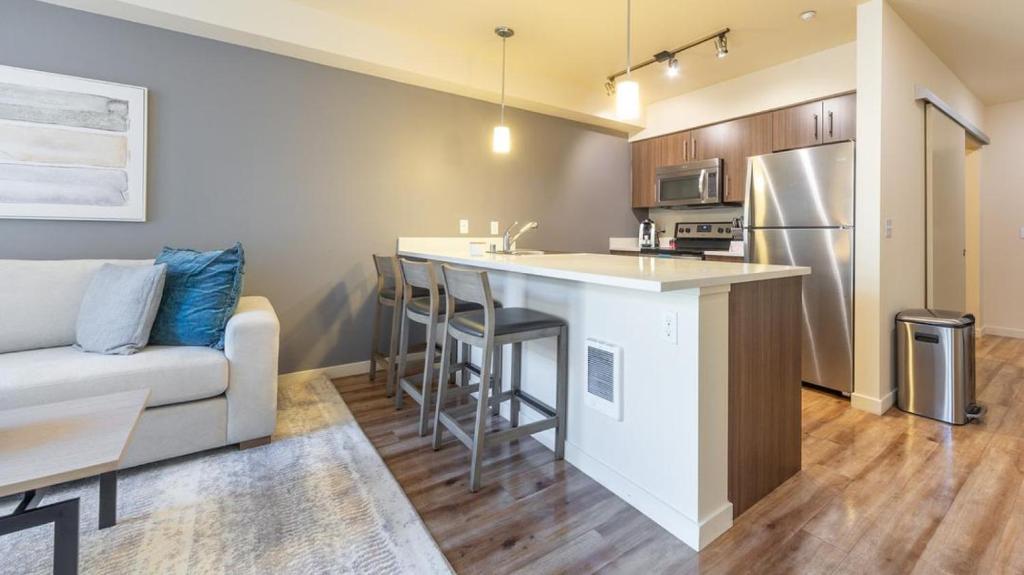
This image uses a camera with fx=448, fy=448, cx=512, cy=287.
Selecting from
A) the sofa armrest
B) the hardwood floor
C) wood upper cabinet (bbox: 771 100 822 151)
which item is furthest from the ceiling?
the sofa armrest

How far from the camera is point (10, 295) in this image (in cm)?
213

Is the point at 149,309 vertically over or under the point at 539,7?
under

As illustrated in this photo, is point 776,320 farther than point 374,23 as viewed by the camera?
No

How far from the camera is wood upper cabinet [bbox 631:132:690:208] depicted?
442 cm

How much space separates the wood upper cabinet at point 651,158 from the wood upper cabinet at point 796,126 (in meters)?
0.84

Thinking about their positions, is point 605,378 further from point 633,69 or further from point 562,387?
point 633,69

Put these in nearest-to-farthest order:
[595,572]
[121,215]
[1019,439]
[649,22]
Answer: [595,572], [1019,439], [121,215], [649,22]

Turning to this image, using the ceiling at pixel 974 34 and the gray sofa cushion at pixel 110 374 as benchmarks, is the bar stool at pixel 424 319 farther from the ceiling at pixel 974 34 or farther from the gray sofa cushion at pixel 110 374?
the ceiling at pixel 974 34

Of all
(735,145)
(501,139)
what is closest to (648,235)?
(735,145)

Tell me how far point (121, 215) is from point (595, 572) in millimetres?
3033

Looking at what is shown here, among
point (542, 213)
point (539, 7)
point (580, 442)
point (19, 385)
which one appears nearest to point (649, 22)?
point (539, 7)

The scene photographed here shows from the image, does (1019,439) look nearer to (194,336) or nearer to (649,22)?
(649,22)

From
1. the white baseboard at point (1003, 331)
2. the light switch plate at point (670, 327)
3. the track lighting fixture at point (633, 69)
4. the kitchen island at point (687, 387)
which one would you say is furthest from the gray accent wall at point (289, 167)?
the white baseboard at point (1003, 331)

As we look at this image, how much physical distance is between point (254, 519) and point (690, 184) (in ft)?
13.6
